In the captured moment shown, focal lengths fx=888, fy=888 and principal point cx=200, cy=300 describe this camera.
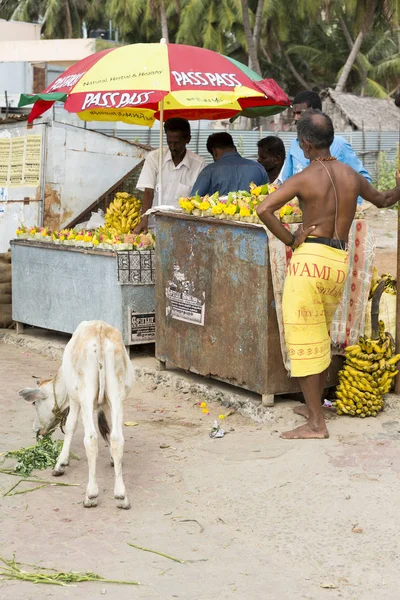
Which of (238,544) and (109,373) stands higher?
(109,373)

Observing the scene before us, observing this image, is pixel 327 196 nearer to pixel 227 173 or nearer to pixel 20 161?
pixel 227 173

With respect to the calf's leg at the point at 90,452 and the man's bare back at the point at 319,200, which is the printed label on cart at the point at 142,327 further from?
the calf's leg at the point at 90,452

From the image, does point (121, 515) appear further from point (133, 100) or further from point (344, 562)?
point (133, 100)

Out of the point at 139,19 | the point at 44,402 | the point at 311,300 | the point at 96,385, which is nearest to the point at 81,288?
the point at 44,402

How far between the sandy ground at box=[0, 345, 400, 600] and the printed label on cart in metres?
1.63

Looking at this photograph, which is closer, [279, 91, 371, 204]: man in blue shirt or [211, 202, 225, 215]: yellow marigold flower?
[211, 202, 225, 215]: yellow marigold flower

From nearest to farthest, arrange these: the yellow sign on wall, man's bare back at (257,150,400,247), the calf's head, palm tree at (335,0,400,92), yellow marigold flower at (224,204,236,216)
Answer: the calf's head
man's bare back at (257,150,400,247)
yellow marigold flower at (224,204,236,216)
the yellow sign on wall
palm tree at (335,0,400,92)

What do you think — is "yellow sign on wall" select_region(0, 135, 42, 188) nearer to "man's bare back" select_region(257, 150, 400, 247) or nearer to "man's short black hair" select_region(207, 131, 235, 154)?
"man's short black hair" select_region(207, 131, 235, 154)

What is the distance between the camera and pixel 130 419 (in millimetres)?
6988

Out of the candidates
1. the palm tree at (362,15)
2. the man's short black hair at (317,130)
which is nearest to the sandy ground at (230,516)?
the man's short black hair at (317,130)

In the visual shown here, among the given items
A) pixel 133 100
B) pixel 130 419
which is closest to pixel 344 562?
pixel 130 419

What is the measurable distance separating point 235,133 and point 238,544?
2146 centimetres

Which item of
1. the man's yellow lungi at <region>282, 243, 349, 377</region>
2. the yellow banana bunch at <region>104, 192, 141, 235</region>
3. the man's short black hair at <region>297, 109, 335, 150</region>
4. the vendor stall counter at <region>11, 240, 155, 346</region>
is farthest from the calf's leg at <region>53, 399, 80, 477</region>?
the yellow banana bunch at <region>104, 192, 141, 235</region>

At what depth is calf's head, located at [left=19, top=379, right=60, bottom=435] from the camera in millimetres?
5638
